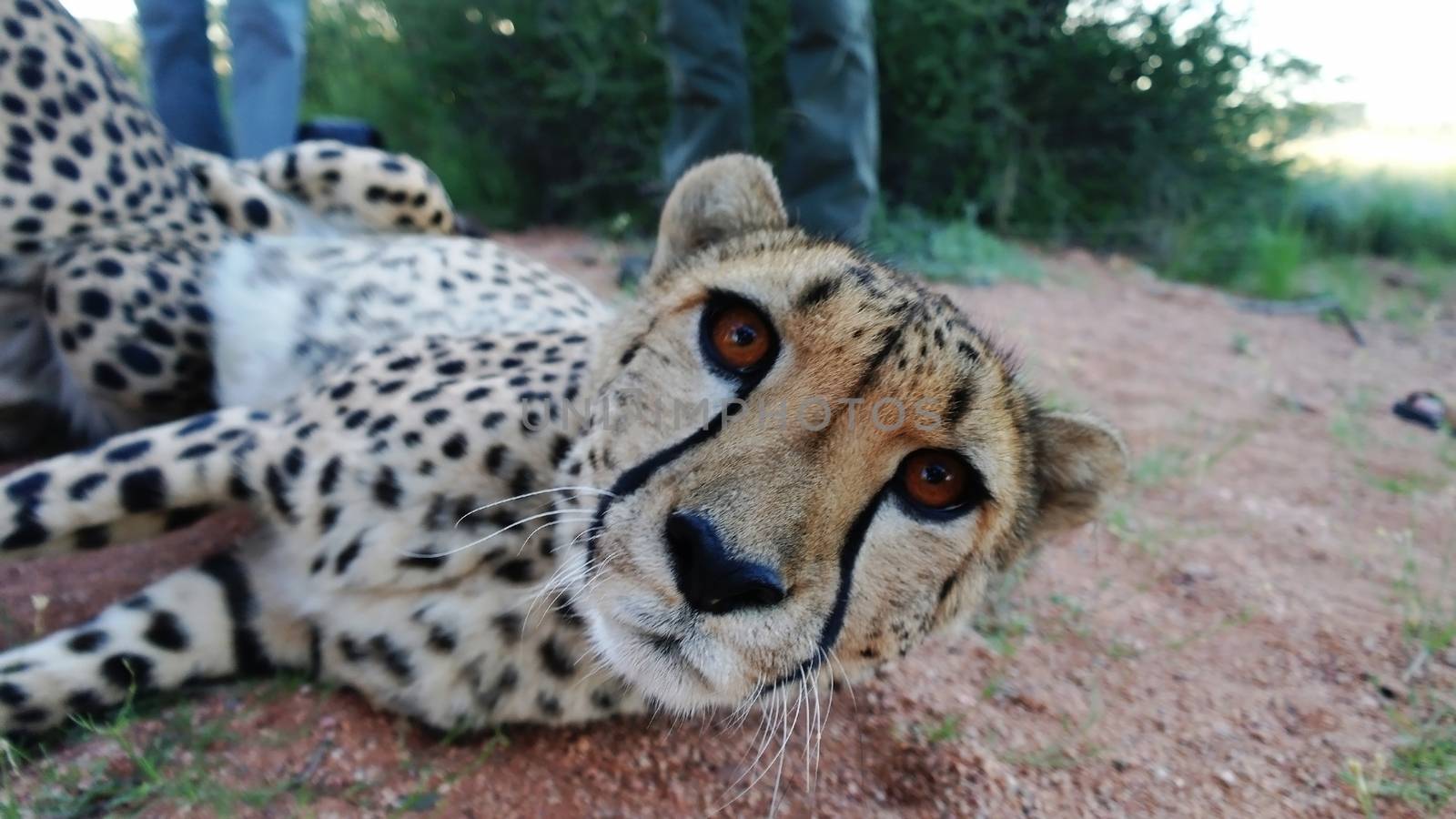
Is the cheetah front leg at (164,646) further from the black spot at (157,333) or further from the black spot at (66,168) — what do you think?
the black spot at (66,168)

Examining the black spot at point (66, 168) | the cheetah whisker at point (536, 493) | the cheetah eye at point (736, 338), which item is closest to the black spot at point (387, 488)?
the cheetah whisker at point (536, 493)

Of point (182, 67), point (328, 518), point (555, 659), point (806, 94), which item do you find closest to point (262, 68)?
point (182, 67)

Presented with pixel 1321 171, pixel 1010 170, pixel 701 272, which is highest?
pixel 701 272

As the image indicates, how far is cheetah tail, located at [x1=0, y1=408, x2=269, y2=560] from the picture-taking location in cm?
163

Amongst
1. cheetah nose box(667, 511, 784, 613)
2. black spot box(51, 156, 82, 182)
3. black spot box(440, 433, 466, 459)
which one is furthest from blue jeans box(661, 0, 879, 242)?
cheetah nose box(667, 511, 784, 613)

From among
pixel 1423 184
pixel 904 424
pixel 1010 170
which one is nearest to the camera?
pixel 904 424

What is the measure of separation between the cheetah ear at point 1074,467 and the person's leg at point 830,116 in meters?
2.58

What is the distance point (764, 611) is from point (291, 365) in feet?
5.22

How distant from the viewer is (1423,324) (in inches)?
218

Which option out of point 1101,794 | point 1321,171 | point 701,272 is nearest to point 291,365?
point 701,272

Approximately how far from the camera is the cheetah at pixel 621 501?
113 centimetres

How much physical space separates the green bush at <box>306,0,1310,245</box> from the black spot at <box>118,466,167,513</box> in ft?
13.4

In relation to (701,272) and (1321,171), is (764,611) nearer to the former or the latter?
(701,272)

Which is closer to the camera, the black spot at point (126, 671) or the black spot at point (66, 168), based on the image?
the black spot at point (126, 671)
